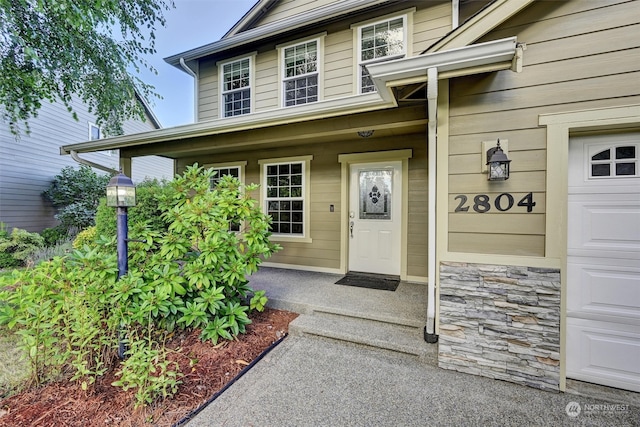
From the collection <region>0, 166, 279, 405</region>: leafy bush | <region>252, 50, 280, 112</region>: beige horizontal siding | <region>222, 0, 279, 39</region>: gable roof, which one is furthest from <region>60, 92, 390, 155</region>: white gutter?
<region>222, 0, 279, 39</region>: gable roof

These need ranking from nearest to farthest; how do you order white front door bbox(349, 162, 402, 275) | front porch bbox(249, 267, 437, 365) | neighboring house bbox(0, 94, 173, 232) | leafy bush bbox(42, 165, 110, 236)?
1. front porch bbox(249, 267, 437, 365)
2. white front door bbox(349, 162, 402, 275)
3. neighboring house bbox(0, 94, 173, 232)
4. leafy bush bbox(42, 165, 110, 236)

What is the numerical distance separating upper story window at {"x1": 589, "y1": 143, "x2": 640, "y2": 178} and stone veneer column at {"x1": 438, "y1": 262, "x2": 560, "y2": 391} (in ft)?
2.78

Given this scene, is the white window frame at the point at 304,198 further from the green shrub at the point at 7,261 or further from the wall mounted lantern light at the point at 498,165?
the green shrub at the point at 7,261

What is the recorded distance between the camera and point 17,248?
595cm

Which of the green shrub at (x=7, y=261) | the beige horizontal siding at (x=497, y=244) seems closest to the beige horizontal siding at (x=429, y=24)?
the beige horizontal siding at (x=497, y=244)

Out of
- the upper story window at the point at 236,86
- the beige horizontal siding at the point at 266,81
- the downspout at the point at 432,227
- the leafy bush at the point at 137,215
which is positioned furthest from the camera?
the upper story window at the point at 236,86

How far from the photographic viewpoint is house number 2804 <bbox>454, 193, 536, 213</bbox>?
2154 mm

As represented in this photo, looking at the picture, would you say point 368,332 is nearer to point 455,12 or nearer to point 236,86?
point 455,12

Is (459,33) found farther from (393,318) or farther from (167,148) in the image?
(167,148)

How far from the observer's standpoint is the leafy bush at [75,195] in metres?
8.13

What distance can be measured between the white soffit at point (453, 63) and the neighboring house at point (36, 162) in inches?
337

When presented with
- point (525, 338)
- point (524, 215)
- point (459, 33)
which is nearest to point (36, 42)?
point (459, 33)

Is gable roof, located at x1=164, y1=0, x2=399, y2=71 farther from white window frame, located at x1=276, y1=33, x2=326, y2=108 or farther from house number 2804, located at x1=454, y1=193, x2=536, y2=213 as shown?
house number 2804, located at x1=454, y1=193, x2=536, y2=213

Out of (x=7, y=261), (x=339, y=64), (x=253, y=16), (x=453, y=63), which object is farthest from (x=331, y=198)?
(x=7, y=261)
